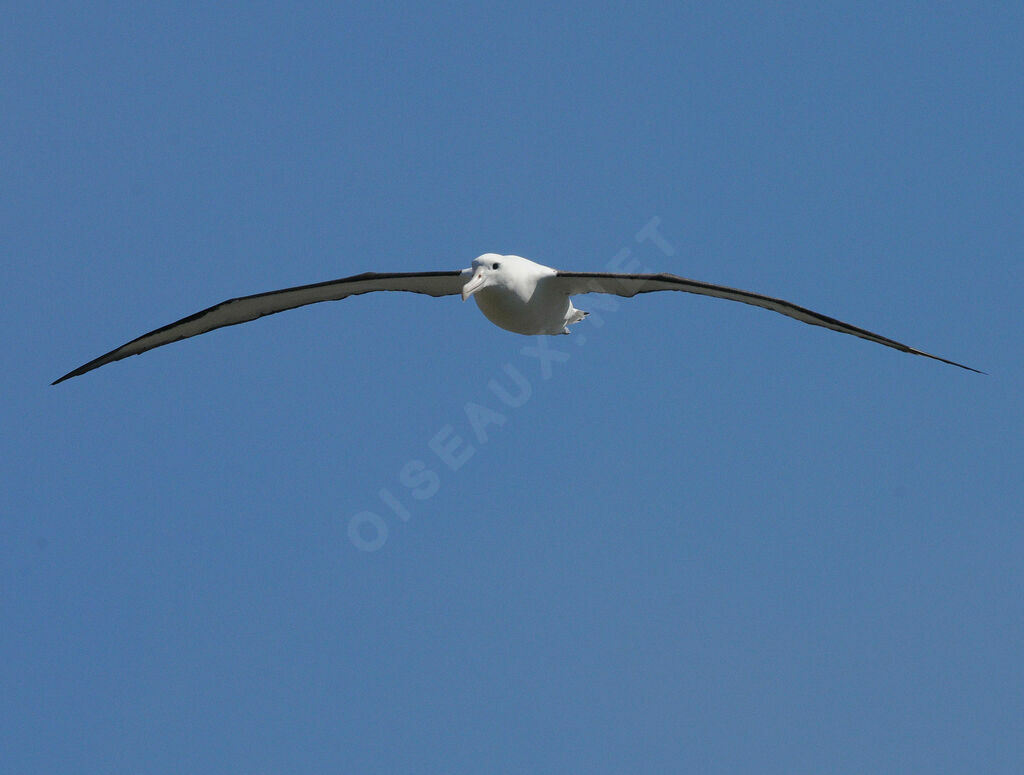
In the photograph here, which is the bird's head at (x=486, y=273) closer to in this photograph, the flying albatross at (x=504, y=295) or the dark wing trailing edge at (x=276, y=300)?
the flying albatross at (x=504, y=295)

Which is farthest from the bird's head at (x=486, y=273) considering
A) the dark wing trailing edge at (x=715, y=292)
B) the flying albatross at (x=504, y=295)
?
the dark wing trailing edge at (x=715, y=292)

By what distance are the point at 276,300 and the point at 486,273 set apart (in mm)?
3164

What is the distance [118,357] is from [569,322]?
19.7ft

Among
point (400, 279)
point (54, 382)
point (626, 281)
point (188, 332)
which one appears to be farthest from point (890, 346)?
point (54, 382)

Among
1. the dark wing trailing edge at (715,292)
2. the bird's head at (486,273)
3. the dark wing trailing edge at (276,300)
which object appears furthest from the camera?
the dark wing trailing edge at (276,300)

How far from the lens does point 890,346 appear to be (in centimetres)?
1392

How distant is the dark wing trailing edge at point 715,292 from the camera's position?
539 inches

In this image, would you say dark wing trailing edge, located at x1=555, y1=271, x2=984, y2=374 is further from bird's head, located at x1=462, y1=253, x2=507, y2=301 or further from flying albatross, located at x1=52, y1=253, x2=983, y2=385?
bird's head, located at x1=462, y1=253, x2=507, y2=301

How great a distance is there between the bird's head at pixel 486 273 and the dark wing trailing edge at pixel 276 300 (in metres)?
0.84

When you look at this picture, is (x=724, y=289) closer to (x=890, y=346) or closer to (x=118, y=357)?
(x=890, y=346)

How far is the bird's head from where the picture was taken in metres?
14.7

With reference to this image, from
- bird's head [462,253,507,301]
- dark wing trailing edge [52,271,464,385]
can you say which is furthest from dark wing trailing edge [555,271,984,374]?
dark wing trailing edge [52,271,464,385]

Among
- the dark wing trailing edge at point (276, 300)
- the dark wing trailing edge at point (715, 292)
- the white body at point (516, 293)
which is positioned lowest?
the dark wing trailing edge at point (276, 300)

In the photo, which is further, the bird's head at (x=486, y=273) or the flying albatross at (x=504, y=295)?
the bird's head at (x=486, y=273)
